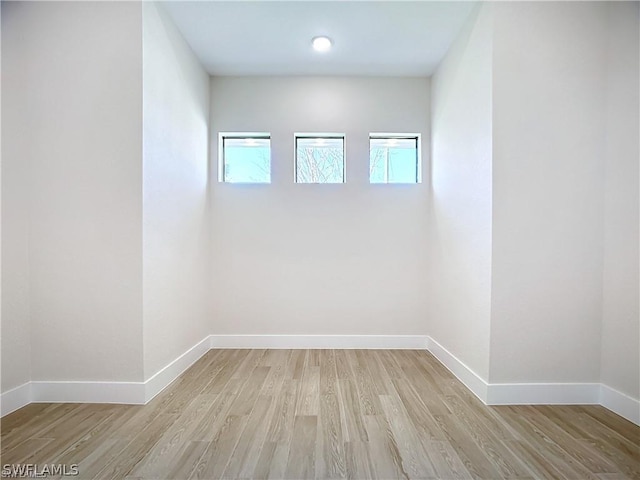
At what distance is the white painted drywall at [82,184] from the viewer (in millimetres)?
2295

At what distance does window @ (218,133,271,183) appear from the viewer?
377 centimetres

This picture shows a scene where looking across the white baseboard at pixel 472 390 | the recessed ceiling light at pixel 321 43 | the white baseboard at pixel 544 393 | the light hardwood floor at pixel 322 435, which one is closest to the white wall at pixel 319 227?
the recessed ceiling light at pixel 321 43

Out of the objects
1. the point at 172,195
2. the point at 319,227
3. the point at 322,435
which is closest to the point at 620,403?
the point at 322,435

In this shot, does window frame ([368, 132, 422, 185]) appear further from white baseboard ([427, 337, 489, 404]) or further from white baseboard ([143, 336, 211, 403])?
white baseboard ([143, 336, 211, 403])

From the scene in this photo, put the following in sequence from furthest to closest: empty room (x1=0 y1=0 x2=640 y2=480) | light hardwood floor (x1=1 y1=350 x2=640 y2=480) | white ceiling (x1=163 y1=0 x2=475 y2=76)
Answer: white ceiling (x1=163 y1=0 x2=475 y2=76) < empty room (x1=0 y1=0 x2=640 y2=480) < light hardwood floor (x1=1 y1=350 x2=640 y2=480)

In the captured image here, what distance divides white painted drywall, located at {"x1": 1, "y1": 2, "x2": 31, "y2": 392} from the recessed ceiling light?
81.2 inches

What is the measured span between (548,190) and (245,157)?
9.16 feet

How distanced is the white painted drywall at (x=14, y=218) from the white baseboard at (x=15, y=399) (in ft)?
0.11

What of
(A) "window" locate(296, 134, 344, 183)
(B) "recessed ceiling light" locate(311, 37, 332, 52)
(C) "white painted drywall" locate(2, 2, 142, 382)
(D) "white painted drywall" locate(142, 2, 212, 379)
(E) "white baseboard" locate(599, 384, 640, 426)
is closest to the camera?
(E) "white baseboard" locate(599, 384, 640, 426)

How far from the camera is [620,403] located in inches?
85.5

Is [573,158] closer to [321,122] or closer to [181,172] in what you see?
[321,122]

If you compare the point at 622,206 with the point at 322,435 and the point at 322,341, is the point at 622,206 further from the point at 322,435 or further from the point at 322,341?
the point at 322,341

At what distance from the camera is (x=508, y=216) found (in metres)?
2.32

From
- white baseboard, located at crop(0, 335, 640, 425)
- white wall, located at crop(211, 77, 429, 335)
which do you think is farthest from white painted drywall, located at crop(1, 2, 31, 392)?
white wall, located at crop(211, 77, 429, 335)
